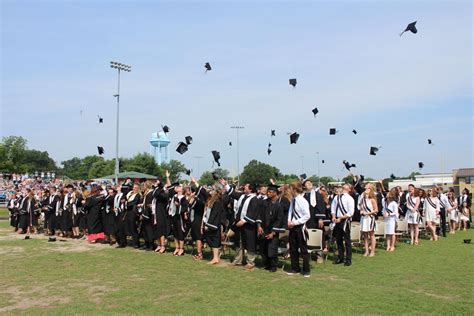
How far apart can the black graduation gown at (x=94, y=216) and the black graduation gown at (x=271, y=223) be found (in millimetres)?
7654

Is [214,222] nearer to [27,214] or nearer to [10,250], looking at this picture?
[10,250]

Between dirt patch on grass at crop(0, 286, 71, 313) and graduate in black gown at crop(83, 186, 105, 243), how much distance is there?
7.22 m

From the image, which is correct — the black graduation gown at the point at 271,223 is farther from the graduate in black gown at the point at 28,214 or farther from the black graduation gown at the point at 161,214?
the graduate in black gown at the point at 28,214

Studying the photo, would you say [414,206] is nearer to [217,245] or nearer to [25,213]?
[217,245]

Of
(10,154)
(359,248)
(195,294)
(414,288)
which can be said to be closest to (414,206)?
(359,248)

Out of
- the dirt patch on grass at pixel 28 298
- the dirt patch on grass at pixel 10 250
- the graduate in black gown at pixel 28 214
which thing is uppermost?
the graduate in black gown at pixel 28 214

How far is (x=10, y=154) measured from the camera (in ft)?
198

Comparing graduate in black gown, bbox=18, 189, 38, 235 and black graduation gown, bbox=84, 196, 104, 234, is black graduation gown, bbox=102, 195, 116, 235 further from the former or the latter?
graduate in black gown, bbox=18, 189, 38, 235

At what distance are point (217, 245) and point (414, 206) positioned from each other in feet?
24.0

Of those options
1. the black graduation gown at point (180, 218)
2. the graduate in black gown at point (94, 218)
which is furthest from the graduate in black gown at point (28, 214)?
the black graduation gown at point (180, 218)

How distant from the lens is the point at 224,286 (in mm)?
8180

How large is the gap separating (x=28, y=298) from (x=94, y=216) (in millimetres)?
8297

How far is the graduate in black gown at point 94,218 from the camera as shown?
15.5 meters

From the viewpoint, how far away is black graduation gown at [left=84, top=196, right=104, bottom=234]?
15.6 m
